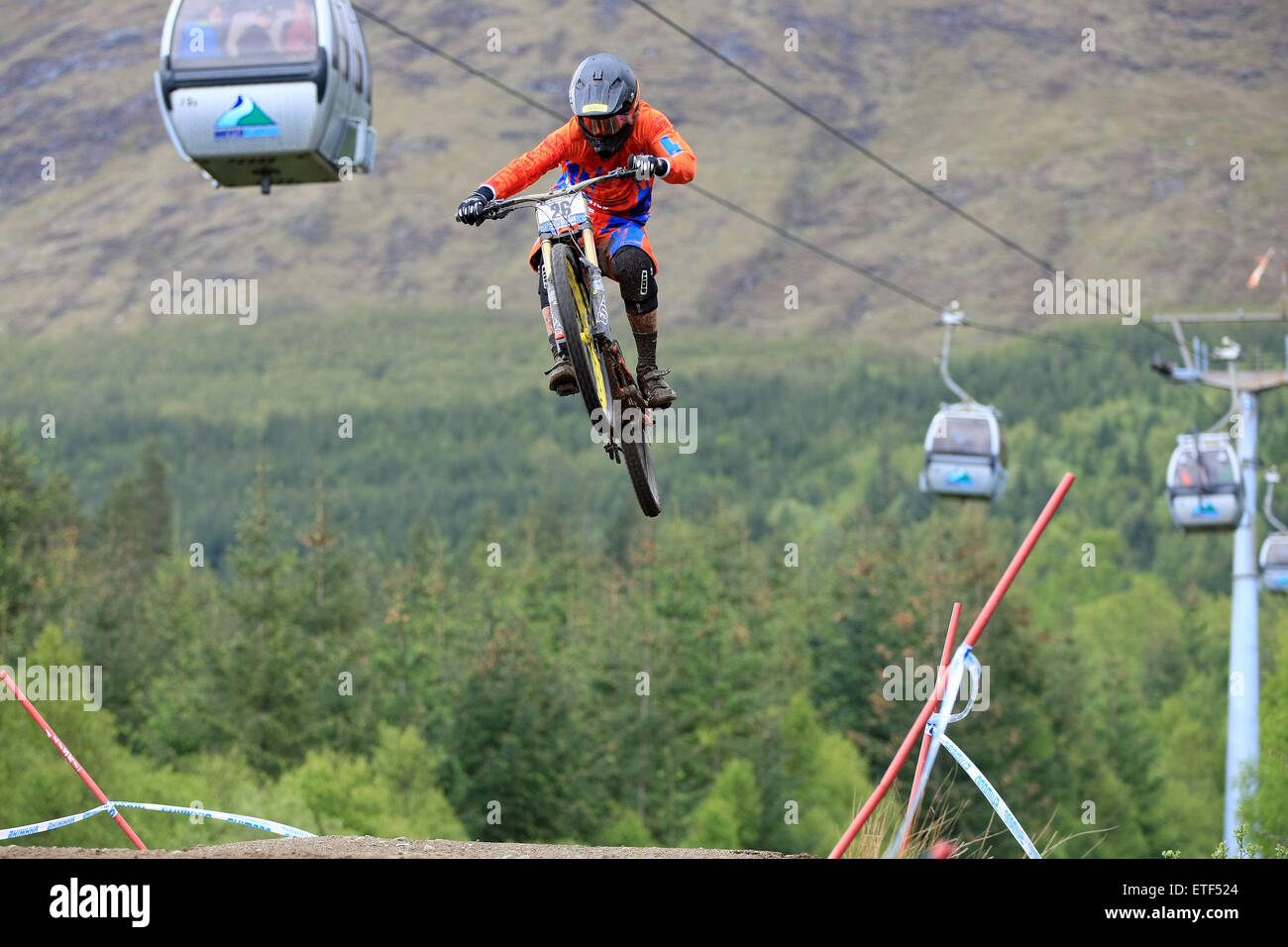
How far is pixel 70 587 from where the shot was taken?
5369 cm

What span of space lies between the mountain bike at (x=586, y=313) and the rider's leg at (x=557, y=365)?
0.06 metres

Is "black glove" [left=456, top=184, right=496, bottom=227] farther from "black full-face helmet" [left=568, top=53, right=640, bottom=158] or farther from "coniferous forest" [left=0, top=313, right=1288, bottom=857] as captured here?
"coniferous forest" [left=0, top=313, right=1288, bottom=857]

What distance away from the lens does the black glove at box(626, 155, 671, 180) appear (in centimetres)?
879

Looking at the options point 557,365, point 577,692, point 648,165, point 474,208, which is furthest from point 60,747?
point 577,692

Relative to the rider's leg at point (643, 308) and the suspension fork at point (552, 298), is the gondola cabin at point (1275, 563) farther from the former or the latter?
the suspension fork at point (552, 298)

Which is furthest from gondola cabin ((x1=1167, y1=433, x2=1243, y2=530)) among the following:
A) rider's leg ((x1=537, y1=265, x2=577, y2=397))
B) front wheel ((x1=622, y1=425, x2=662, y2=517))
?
rider's leg ((x1=537, y1=265, x2=577, y2=397))

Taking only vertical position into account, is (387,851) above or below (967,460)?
below

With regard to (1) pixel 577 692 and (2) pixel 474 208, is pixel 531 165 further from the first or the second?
(1) pixel 577 692

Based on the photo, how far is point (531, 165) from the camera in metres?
9.36

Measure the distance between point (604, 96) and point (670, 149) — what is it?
1.49 feet

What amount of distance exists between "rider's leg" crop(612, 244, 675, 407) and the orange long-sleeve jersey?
25 centimetres

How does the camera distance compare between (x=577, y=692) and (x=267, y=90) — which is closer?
(x=267, y=90)

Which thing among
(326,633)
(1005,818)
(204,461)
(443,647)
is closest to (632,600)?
(443,647)

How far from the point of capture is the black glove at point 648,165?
8789 millimetres
